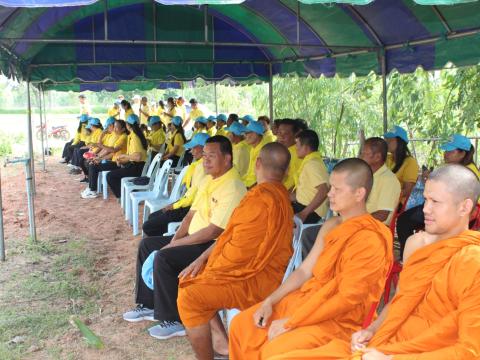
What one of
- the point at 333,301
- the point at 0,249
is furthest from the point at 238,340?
the point at 0,249

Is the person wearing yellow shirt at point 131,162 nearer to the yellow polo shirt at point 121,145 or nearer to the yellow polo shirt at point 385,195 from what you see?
the yellow polo shirt at point 121,145

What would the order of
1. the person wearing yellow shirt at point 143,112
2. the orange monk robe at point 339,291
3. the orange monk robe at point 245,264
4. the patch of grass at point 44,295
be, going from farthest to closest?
1. the person wearing yellow shirt at point 143,112
2. the patch of grass at point 44,295
3. the orange monk robe at point 245,264
4. the orange monk robe at point 339,291

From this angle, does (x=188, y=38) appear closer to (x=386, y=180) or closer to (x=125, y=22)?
(x=125, y=22)

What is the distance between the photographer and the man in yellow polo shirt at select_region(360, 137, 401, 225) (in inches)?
A: 151

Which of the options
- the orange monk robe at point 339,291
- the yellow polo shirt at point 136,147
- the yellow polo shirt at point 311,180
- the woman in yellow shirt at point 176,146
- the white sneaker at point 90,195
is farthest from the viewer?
the woman in yellow shirt at point 176,146

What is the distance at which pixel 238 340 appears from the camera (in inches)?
95.5

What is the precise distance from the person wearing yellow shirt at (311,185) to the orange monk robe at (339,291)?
2003 millimetres

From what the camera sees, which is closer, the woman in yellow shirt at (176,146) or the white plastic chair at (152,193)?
the white plastic chair at (152,193)

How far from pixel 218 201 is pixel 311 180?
4.54 feet

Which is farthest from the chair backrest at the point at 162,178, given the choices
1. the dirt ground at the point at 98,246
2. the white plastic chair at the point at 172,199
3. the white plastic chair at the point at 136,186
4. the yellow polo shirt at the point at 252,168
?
the yellow polo shirt at the point at 252,168

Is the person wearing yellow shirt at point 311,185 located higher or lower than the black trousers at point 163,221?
higher

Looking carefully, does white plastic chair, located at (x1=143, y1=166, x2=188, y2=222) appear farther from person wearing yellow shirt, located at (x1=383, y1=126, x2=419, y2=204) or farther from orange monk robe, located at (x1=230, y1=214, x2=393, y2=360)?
orange monk robe, located at (x1=230, y1=214, x2=393, y2=360)

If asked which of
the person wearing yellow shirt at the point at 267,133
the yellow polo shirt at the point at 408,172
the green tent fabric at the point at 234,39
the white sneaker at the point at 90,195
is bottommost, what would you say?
the white sneaker at the point at 90,195

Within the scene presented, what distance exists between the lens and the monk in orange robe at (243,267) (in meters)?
2.82
